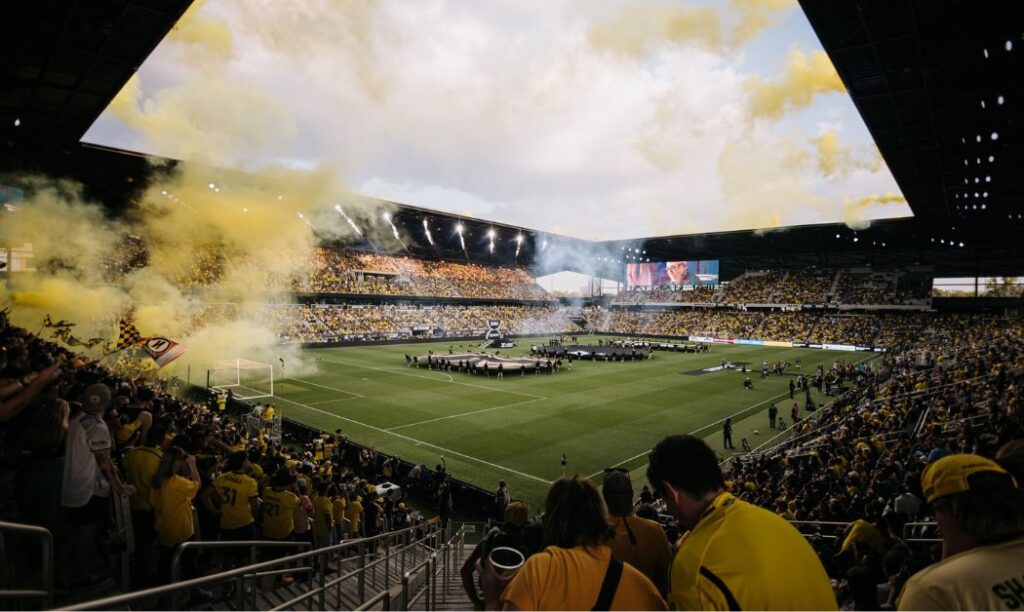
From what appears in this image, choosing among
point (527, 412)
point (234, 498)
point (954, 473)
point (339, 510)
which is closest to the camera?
point (954, 473)

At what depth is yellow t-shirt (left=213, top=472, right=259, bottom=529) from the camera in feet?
18.0

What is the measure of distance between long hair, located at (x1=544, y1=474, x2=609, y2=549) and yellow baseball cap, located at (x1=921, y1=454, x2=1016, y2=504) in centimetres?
129

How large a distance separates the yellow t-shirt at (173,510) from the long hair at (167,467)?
0.12ft

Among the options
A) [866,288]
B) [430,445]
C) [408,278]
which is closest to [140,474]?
[430,445]

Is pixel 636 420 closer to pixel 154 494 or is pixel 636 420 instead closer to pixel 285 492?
pixel 285 492

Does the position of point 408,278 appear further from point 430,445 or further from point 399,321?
point 430,445

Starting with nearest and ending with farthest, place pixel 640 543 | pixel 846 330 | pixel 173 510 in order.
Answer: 1. pixel 640 543
2. pixel 173 510
3. pixel 846 330

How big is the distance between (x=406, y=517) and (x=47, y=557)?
921 centimetres

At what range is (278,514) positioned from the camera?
599cm

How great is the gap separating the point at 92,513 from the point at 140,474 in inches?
21.2

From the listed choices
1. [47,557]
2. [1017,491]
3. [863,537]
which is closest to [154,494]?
[47,557]

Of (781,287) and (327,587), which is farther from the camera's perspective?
(781,287)

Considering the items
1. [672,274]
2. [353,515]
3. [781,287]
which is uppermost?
[672,274]

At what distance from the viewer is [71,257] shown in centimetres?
2950
